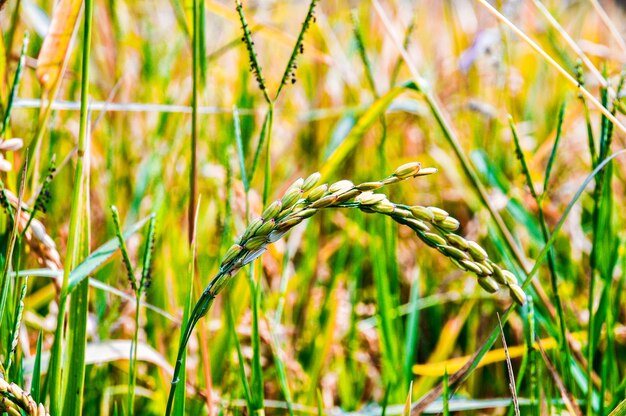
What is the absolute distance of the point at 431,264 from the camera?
4.68 feet

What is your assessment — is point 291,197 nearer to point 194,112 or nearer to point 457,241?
point 457,241

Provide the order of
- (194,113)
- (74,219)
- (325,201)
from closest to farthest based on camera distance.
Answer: (325,201), (74,219), (194,113)

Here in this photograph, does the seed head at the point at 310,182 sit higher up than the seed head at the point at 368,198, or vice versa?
the seed head at the point at 310,182

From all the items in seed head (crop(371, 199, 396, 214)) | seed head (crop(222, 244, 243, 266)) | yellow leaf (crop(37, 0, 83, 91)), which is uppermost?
yellow leaf (crop(37, 0, 83, 91))

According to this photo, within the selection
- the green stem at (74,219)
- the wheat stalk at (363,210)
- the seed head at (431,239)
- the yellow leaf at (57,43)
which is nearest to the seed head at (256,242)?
the wheat stalk at (363,210)

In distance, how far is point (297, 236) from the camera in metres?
1.31

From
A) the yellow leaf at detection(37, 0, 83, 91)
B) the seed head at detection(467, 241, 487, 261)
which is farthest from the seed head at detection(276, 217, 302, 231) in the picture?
the yellow leaf at detection(37, 0, 83, 91)

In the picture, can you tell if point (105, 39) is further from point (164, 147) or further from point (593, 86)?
point (593, 86)

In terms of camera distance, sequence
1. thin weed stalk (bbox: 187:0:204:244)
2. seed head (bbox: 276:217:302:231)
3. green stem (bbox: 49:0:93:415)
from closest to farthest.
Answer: seed head (bbox: 276:217:302:231)
green stem (bbox: 49:0:93:415)
thin weed stalk (bbox: 187:0:204:244)

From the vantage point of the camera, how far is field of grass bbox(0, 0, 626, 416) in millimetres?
590

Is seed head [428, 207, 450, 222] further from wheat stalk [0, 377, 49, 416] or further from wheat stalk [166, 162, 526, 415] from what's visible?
wheat stalk [0, 377, 49, 416]

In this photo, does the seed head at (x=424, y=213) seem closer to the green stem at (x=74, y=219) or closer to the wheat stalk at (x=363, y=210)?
the wheat stalk at (x=363, y=210)

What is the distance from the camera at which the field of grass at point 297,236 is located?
23.2 inches

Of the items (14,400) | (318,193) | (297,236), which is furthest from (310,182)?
(297,236)
